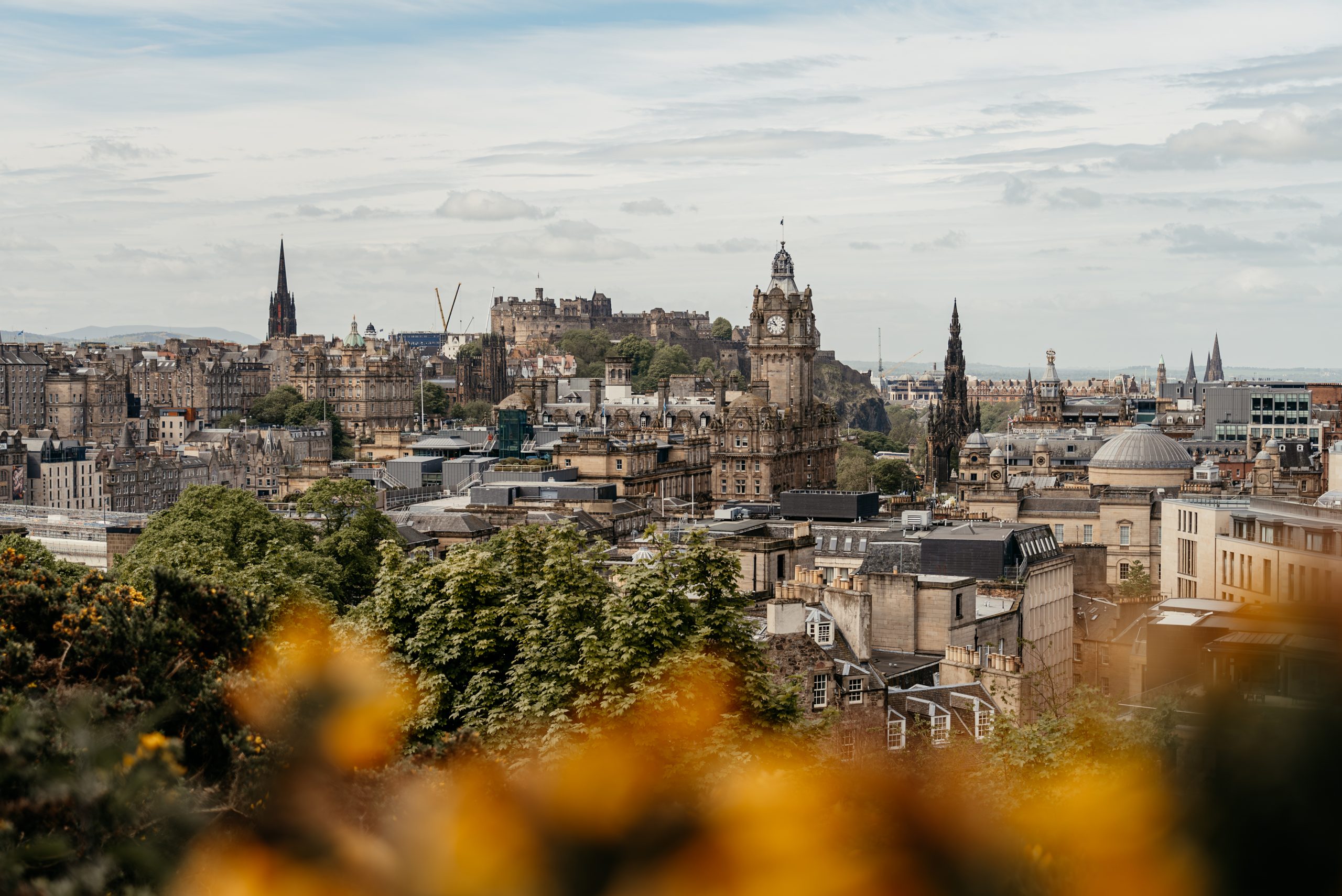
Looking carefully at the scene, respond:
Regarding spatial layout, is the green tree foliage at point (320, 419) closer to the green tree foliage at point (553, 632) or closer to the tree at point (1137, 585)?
the tree at point (1137, 585)

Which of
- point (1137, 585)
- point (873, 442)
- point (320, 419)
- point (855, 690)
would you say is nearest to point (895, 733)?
point (855, 690)

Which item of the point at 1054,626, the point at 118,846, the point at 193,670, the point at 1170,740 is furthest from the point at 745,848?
the point at 1054,626

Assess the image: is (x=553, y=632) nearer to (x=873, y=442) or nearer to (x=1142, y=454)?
(x=1142, y=454)

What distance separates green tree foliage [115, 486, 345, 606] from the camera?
105 feet

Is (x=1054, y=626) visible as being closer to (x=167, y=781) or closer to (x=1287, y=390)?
(x=167, y=781)

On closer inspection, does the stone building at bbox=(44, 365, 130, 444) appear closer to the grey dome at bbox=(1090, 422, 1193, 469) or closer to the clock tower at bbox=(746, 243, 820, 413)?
the clock tower at bbox=(746, 243, 820, 413)

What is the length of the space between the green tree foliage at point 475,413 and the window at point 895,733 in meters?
115

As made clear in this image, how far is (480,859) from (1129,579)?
4799 cm

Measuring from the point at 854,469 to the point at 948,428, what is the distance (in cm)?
716

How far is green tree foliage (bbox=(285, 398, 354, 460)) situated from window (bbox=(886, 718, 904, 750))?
103 m

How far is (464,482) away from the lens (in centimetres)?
8006

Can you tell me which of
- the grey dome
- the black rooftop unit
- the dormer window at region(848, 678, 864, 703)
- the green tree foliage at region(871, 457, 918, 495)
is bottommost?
the green tree foliage at region(871, 457, 918, 495)

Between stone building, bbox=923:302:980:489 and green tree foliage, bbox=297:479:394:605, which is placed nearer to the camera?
green tree foliage, bbox=297:479:394:605

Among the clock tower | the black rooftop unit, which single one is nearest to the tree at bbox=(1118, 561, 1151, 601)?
the black rooftop unit
